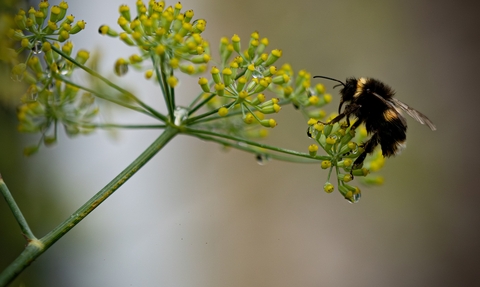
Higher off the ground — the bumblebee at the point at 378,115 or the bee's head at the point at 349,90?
the bee's head at the point at 349,90

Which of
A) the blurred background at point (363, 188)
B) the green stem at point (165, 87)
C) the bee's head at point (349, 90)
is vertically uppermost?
the green stem at point (165, 87)

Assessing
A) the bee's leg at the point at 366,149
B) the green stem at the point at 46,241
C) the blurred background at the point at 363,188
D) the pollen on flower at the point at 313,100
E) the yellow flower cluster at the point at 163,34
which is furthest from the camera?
the blurred background at the point at 363,188

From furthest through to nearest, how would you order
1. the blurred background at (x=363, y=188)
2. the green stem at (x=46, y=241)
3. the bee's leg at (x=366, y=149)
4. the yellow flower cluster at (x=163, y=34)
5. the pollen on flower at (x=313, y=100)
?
the blurred background at (x=363, y=188) → the pollen on flower at (x=313, y=100) → the bee's leg at (x=366, y=149) → the yellow flower cluster at (x=163, y=34) → the green stem at (x=46, y=241)

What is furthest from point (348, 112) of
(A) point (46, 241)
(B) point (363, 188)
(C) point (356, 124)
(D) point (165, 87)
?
(B) point (363, 188)

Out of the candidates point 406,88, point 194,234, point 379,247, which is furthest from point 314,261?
point 406,88

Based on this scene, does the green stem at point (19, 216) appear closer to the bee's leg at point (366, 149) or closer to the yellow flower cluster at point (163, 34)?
the yellow flower cluster at point (163, 34)

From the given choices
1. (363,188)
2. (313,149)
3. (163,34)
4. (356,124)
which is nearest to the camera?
(163,34)

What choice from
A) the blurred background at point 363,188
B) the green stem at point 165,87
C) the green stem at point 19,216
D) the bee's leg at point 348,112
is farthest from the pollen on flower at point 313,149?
the blurred background at point 363,188

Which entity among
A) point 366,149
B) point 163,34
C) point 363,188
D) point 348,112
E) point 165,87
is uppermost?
point 163,34

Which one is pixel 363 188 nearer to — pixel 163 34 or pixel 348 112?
pixel 348 112

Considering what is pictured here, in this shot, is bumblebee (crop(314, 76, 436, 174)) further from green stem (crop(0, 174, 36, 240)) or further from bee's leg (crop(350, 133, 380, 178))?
green stem (crop(0, 174, 36, 240))
